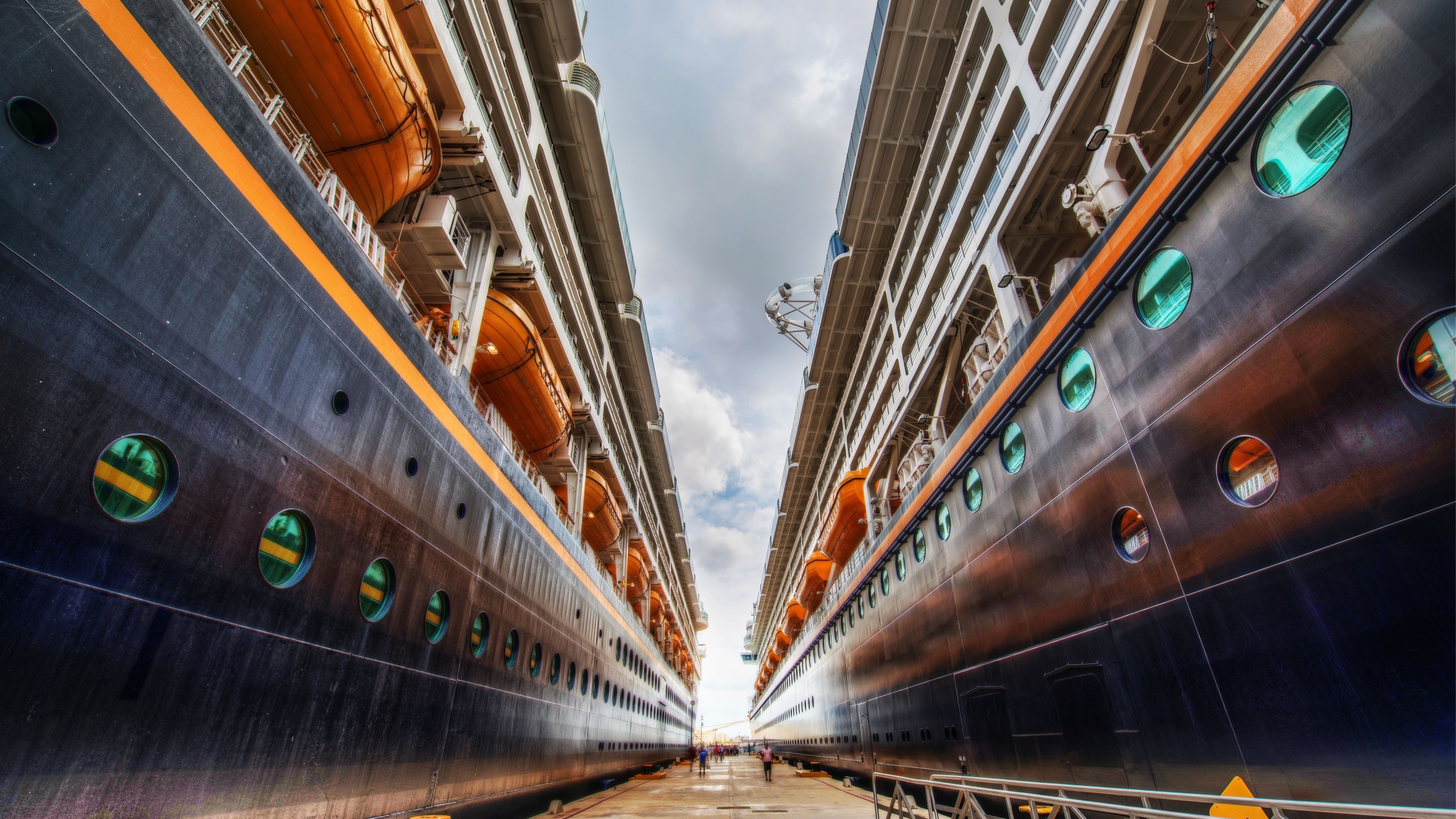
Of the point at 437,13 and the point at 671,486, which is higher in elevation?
the point at 671,486

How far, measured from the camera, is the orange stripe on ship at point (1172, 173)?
4.35 metres

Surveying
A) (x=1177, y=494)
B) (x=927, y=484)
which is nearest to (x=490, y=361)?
(x=927, y=484)

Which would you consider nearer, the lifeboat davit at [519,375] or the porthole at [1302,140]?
the porthole at [1302,140]

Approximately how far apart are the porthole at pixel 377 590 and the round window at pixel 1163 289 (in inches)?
314

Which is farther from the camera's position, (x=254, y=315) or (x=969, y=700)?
(x=969, y=700)

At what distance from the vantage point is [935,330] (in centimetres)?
1202

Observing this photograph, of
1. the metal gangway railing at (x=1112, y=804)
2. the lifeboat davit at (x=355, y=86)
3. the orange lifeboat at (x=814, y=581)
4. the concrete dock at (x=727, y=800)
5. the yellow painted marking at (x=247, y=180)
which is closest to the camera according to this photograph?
the metal gangway railing at (x=1112, y=804)

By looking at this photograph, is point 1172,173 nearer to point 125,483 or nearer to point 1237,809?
point 1237,809

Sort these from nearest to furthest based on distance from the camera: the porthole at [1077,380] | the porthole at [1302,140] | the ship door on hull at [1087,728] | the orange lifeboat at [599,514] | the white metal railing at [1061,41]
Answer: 1. the porthole at [1302,140]
2. the ship door on hull at [1087,728]
3. the porthole at [1077,380]
4. the white metal railing at [1061,41]
5. the orange lifeboat at [599,514]

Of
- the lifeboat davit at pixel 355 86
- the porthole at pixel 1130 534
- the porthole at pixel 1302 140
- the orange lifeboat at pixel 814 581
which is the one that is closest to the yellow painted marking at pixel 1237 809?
the porthole at pixel 1130 534

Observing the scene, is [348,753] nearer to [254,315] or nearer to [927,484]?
[254,315]

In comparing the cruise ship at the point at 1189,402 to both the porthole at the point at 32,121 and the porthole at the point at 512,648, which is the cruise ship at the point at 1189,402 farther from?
the porthole at the point at 32,121

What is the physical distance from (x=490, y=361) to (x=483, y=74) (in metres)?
4.83

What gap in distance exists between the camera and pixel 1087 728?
6.41 meters
